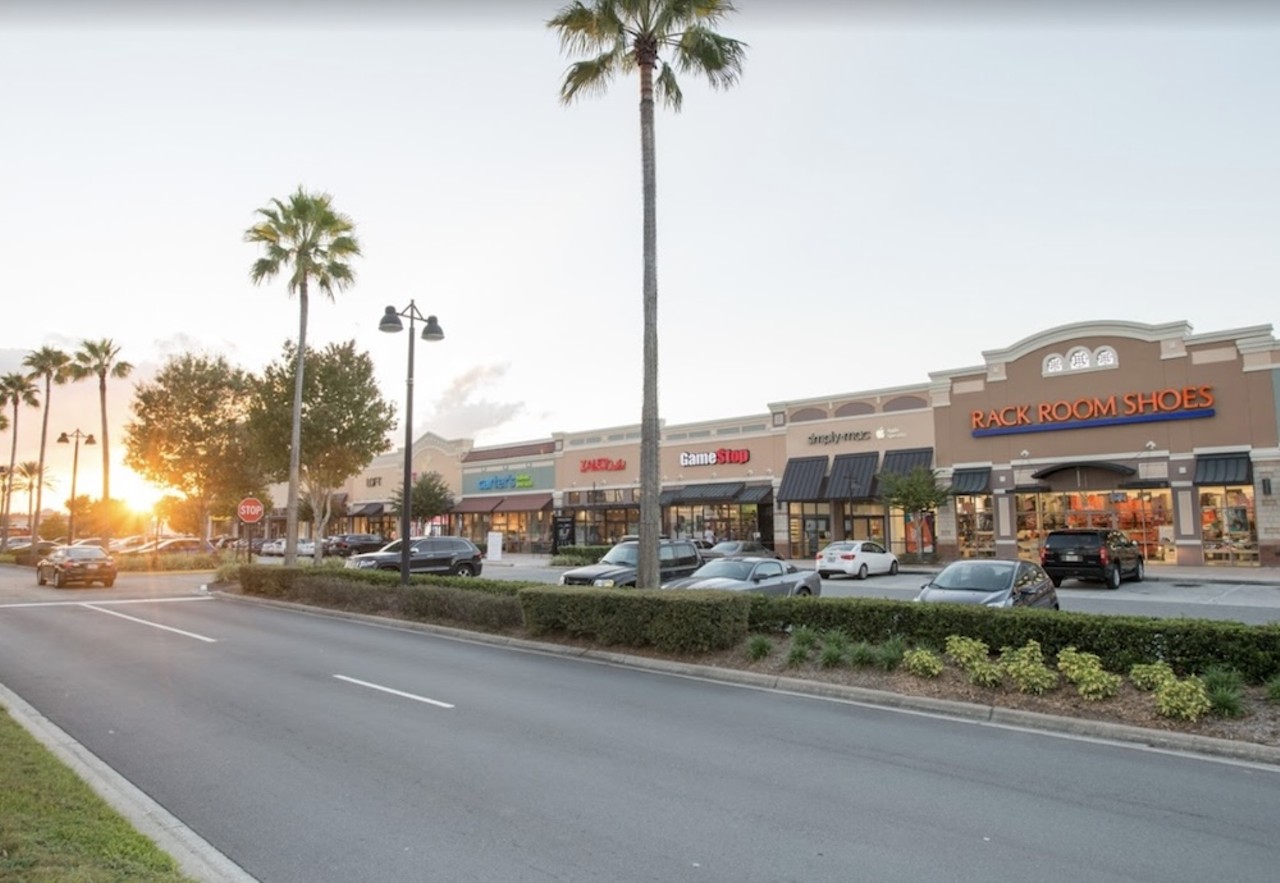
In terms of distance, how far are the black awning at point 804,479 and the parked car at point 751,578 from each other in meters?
21.3

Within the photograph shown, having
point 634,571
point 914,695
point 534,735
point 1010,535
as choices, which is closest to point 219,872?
point 534,735

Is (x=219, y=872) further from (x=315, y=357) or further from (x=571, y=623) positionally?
(x=315, y=357)

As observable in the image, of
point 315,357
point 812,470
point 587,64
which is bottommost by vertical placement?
point 812,470

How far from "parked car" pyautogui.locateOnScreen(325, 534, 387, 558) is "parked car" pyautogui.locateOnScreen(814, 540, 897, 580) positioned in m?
30.4

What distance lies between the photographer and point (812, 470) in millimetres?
39719

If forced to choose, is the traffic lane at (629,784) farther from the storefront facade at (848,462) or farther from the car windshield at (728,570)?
the storefront facade at (848,462)

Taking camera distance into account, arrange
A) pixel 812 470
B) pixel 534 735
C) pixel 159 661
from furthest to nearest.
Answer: pixel 812 470
pixel 159 661
pixel 534 735

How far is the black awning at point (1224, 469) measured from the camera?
91.3 ft

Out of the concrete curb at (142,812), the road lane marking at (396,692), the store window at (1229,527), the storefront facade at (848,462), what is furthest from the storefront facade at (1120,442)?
the concrete curb at (142,812)

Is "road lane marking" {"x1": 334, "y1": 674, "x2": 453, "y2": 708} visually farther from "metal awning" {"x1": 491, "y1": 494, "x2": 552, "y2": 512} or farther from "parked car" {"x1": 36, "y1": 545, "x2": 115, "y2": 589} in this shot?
"metal awning" {"x1": 491, "y1": 494, "x2": 552, "y2": 512}

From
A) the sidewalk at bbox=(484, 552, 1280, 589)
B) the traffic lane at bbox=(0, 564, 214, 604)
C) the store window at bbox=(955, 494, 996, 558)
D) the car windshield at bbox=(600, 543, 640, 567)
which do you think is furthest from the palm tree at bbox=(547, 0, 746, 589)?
the store window at bbox=(955, 494, 996, 558)

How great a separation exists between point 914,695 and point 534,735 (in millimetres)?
4571

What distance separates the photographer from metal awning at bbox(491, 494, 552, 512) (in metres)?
53.1

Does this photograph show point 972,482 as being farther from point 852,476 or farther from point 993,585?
point 993,585
